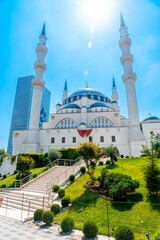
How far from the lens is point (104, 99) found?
45.7 meters

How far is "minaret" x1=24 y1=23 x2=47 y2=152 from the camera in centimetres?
2828

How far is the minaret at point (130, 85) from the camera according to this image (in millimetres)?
26062

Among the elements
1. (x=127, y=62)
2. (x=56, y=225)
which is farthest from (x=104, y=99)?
(x=56, y=225)

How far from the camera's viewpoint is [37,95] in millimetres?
31281

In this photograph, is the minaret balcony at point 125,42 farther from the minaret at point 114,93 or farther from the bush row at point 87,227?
the bush row at point 87,227

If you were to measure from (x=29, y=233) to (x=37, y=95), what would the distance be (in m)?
28.0

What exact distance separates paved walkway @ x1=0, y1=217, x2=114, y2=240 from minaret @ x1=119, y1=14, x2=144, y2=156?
21530 millimetres

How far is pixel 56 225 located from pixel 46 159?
643 inches

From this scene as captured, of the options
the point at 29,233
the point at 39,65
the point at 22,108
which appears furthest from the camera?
the point at 22,108

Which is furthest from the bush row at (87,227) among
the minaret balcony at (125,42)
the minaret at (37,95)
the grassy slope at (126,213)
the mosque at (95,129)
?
the minaret balcony at (125,42)

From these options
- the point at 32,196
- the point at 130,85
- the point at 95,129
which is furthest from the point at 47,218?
the point at 130,85

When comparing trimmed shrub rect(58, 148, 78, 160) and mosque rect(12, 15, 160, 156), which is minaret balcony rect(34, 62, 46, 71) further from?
trimmed shrub rect(58, 148, 78, 160)

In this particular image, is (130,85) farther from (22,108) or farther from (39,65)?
(22,108)

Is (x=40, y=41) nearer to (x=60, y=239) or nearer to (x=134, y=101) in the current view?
(x=134, y=101)
